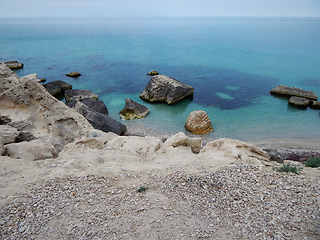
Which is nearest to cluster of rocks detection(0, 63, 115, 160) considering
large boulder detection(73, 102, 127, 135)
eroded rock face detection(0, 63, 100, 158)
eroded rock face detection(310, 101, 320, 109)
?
eroded rock face detection(0, 63, 100, 158)

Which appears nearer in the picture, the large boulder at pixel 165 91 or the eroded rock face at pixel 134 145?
the eroded rock face at pixel 134 145

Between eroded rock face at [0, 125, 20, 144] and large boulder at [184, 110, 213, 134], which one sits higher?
eroded rock face at [0, 125, 20, 144]

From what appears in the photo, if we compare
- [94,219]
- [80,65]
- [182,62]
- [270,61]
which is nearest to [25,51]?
[80,65]

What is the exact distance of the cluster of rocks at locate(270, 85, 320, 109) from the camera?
34.7 meters

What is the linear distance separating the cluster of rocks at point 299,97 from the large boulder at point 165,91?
17493 millimetres

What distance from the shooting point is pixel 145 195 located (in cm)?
895

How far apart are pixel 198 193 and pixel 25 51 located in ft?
290

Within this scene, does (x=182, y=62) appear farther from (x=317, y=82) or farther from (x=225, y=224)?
(x=225, y=224)

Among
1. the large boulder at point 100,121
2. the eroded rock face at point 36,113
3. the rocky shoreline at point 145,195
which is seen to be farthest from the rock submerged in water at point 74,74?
the rocky shoreline at point 145,195

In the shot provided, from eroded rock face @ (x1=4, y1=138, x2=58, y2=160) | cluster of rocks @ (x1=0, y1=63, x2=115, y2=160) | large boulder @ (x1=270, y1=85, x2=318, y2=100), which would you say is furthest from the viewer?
large boulder @ (x1=270, y1=85, x2=318, y2=100)

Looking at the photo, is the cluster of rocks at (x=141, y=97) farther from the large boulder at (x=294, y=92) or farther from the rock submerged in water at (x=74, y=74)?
the large boulder at (x=294, y=92)

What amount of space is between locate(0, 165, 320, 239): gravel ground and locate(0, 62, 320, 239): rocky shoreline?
3cm

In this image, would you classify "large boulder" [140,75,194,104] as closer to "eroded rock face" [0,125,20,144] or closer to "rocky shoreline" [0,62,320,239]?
"rocky shoreline" [0,62,320,239]

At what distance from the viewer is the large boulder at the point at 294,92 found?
36.3 meters
